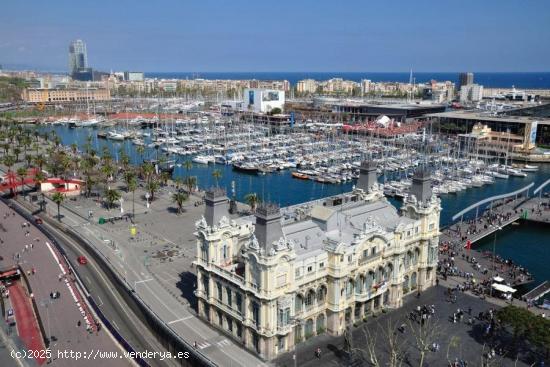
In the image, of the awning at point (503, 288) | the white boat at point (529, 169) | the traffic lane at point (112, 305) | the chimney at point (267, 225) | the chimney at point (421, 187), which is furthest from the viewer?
the white boat at point (529, 169)

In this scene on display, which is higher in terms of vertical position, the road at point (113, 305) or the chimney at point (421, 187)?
the chimney at point (421, 187)

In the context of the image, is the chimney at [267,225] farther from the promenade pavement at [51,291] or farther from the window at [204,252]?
the promenade pavement at [51,291]

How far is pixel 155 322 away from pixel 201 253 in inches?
407

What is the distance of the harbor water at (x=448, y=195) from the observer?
93938mm

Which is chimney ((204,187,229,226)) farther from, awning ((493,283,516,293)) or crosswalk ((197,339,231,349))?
awning ((493,283,516,293))

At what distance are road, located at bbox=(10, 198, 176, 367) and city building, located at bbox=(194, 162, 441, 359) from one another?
7.79m

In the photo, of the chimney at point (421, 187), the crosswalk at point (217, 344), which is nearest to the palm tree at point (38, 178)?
the crosswalk at point (217, 344)

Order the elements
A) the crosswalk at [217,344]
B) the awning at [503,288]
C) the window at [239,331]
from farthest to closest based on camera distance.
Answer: the awning at [503,288] < the window at [239,331] < the crosswalk at [217,344]

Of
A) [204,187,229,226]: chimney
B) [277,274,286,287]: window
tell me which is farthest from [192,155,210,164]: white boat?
[277,274,286,287]: window

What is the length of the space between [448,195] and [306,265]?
90.6 m

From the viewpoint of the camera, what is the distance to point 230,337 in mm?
58625

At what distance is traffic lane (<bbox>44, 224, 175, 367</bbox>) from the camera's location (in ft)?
197

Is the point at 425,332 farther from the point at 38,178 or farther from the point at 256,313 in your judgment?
the point at 38,178

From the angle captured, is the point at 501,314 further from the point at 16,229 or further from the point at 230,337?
the point at 16,229
